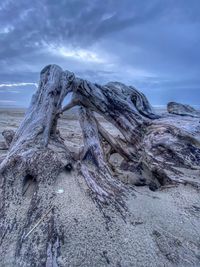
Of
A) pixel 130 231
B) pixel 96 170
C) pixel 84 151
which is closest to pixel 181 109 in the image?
pixel 84 151

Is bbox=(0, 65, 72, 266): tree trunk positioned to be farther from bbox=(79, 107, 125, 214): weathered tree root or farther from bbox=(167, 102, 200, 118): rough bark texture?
bbox=(167, 102, 200, 118): rough bark texture

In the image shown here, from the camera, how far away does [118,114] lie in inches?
155

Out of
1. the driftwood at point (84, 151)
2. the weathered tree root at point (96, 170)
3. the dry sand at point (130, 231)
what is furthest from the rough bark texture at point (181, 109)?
the dry sand at point (130, 231)

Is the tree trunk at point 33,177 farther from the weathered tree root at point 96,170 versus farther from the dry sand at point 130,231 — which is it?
the weathered tree root at point 96,170

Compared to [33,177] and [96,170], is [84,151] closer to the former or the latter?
[96,170]

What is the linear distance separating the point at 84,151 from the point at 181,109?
7.18 feet

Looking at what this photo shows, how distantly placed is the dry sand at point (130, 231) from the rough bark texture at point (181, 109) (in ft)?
6.32

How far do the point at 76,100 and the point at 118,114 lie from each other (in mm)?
916

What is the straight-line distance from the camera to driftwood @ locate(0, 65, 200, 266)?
84.9 inches

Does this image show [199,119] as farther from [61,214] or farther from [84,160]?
[61,214]

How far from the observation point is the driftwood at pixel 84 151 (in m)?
2.16

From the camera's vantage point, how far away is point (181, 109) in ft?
14.5

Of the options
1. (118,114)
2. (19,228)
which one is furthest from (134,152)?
(19,228)

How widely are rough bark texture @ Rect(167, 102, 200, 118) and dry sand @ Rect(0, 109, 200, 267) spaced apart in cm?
193
